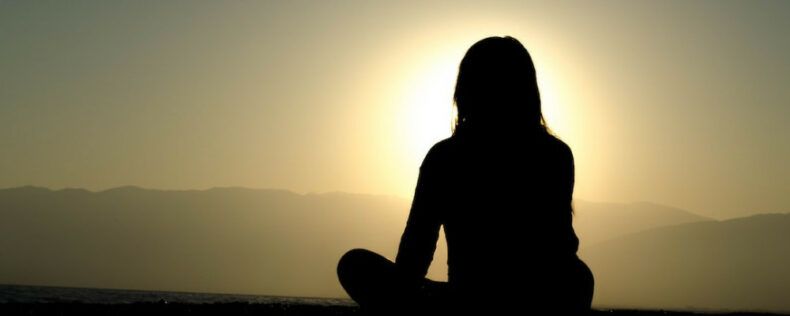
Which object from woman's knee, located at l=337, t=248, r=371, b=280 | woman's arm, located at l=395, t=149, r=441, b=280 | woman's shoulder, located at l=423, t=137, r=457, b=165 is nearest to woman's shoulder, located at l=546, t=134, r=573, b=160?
woman's shoulder, located at l=423, t=137, r=457, b=165

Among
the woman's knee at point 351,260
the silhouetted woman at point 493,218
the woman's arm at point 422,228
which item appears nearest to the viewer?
the silhouetted woman at point 493,218

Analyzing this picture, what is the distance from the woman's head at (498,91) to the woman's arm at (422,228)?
34 cm

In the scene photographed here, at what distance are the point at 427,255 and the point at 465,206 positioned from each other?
1.30 ft

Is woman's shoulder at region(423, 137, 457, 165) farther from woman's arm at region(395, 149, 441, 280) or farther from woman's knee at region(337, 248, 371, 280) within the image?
woman's knee at region(337, 248, 371, 280)

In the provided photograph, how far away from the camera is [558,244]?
12.3ft

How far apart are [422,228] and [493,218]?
1.34 feet

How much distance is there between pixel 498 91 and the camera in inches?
154

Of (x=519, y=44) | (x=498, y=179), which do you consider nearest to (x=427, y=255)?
(x=498, y=179)

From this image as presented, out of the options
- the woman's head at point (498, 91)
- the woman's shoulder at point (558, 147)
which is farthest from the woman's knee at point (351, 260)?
the woman's shoulder at point (558, 147)

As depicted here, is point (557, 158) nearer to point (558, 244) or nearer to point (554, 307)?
point (558, 244)

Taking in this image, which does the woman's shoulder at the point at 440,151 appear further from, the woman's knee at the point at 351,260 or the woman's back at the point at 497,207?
the woman's knee at the point at 351,260

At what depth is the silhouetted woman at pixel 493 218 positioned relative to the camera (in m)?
3.62

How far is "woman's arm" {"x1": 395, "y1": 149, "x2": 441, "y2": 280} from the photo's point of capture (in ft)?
12.3

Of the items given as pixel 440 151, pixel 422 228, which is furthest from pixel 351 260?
pixel 440 151
